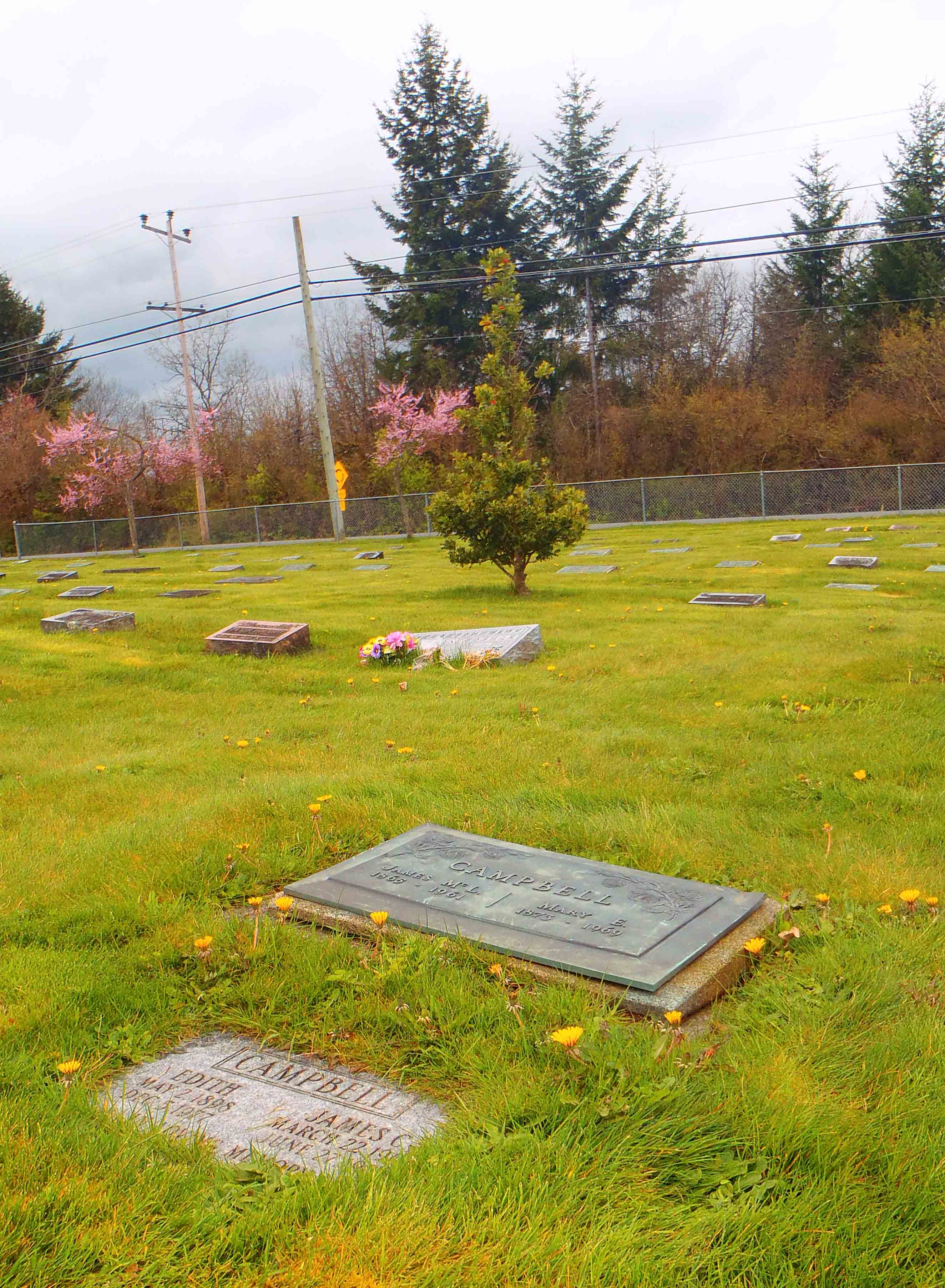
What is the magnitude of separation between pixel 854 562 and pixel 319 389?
60.6ft

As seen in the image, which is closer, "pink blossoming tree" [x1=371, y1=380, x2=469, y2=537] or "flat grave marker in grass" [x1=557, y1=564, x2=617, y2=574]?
"flat grave marker in grass" [x1=557, y1=564, x2=617, y2=574]

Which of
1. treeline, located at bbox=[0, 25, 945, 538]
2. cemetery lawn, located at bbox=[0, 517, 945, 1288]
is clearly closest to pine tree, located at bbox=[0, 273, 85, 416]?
treeline, located at bbox=[0, 25, 945, 538]

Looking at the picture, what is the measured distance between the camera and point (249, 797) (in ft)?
15.5

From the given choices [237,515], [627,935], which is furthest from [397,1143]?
[237,515]

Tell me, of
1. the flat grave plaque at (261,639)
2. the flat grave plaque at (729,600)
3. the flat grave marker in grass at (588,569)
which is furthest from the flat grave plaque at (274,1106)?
the flat grave marker in grass at (588,569)

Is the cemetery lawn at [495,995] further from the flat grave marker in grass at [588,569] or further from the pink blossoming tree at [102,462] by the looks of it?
the pink blossoming tree at [102,462]

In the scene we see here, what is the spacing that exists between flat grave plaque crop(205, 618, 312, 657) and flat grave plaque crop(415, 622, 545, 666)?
1248mm

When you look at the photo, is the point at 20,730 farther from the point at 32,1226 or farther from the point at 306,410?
the point at 306,410

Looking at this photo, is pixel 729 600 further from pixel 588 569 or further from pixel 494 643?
pixel 588 569

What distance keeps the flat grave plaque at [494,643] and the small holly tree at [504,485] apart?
12.1 ft

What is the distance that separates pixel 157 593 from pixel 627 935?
15.2m

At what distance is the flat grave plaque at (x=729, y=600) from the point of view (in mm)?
11680

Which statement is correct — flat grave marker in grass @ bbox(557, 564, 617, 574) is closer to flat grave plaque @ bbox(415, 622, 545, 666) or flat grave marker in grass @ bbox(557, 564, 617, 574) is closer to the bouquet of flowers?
flat grave plaque @ bbox(415, 622, 545, 666)

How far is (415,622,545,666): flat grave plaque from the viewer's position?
28.6 feet
